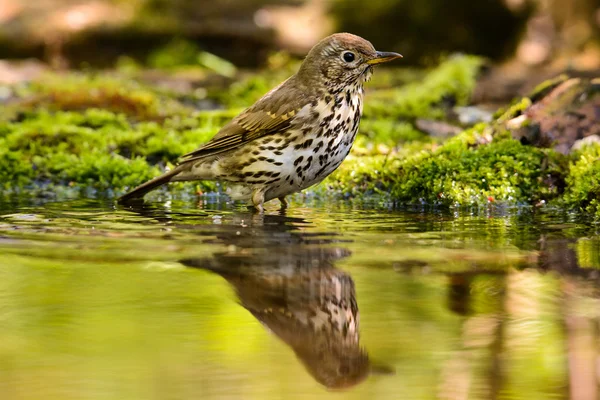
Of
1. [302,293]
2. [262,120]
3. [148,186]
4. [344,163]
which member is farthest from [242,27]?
[302,293]

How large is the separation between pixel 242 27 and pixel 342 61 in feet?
29.1

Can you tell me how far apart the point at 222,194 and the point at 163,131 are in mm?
1355

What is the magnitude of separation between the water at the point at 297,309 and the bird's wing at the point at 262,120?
2.88 feet

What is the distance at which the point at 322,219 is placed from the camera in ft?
21.6

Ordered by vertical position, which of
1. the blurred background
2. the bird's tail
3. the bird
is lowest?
the bird's tail

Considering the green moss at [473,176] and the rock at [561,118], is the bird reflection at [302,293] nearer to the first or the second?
the green moss at [473,176]

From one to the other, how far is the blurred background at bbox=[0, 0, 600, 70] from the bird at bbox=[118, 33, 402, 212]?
8260 mm

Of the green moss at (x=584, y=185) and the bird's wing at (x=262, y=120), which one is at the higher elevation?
the bird's wing at (x=262, y=120)

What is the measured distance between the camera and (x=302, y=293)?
14.0 feet

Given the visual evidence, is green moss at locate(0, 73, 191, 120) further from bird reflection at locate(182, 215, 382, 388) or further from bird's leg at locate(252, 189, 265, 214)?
bird reflection at locate(182, 215, 382, 388)

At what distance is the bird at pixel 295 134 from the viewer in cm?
671

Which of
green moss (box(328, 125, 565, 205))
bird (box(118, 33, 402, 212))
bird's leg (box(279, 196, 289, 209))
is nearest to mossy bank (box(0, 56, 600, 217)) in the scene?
green moss (box(328, 125, 565, 205))

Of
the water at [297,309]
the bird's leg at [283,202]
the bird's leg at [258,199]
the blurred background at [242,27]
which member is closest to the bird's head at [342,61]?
the bird's leg at [258,199]

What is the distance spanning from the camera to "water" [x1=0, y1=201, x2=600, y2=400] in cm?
320
